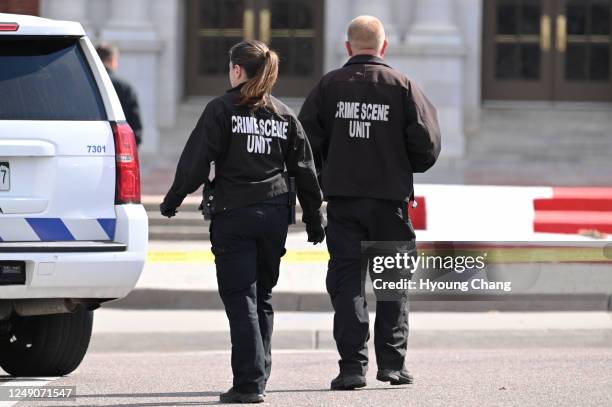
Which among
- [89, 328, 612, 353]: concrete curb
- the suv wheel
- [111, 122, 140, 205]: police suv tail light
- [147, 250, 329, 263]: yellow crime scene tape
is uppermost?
[111, 122, 140, 205]: police suv tail light

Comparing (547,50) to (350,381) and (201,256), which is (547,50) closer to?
(201,256)

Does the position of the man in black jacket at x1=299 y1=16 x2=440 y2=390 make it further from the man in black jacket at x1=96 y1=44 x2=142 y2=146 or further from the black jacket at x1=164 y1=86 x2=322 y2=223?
the man in black jacket at x1=96 y1=44 x2=142 y2=146

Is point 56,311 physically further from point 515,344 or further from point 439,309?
point 439,309

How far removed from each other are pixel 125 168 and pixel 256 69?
0.75 meters

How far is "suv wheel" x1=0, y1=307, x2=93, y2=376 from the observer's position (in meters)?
7.72

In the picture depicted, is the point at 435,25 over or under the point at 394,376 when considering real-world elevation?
over

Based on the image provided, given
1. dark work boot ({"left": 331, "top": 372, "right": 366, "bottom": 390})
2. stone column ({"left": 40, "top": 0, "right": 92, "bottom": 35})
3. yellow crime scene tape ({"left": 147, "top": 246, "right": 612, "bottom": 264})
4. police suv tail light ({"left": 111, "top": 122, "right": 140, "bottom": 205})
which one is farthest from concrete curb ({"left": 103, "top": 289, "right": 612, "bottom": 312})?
stone column ({"left": 40, "top": 0, "right": 92, "bottom": 35})

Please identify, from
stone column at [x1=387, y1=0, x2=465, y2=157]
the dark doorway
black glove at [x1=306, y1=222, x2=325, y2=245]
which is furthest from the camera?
the dark doorway

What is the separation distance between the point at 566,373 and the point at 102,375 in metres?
2.43

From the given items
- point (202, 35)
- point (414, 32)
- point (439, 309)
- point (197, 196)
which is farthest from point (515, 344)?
point (202, 35)

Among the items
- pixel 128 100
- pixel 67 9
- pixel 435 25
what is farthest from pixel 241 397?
pixel 67 9

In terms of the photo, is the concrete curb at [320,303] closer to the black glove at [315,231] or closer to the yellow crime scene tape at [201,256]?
the yellow crime scene tape at [201,256]

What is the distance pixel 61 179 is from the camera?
6.89 metres

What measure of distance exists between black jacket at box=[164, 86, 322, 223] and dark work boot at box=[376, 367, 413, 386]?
1046 mm
